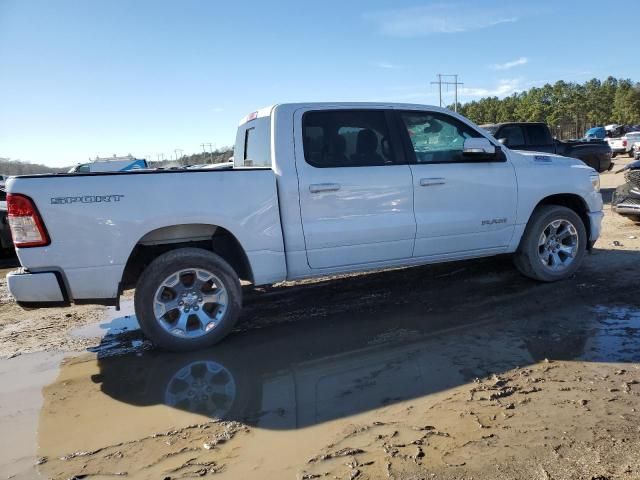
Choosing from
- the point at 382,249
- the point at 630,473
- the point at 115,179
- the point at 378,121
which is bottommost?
the point at 630,473

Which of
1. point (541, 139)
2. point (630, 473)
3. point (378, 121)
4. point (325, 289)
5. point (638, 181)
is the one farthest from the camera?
point (541, 139)

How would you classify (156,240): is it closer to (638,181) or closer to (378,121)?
(378,121)

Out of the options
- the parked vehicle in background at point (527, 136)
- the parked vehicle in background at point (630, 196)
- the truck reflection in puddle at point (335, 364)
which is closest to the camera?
the truck reflection in puddle at point (335, 364)

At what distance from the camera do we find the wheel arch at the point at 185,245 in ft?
14.0

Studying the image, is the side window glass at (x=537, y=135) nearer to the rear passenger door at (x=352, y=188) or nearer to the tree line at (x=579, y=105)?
the rear passenger door at (x=352, y=188)

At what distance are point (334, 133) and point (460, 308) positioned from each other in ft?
7.03

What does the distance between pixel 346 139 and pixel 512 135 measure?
8809 mm

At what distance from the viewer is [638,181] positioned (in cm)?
848

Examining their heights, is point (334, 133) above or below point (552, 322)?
above

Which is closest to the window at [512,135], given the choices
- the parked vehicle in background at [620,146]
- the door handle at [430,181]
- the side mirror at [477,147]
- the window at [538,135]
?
the window at [538,135]

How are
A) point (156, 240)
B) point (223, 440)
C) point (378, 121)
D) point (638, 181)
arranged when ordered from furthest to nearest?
point (638, 181), point (378, 121), point (156, 240), point (223, 440)

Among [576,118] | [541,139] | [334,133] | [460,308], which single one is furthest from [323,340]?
[576,118]

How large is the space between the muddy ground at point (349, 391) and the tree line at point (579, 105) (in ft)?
220

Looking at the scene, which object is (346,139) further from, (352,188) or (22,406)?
(22,406)
